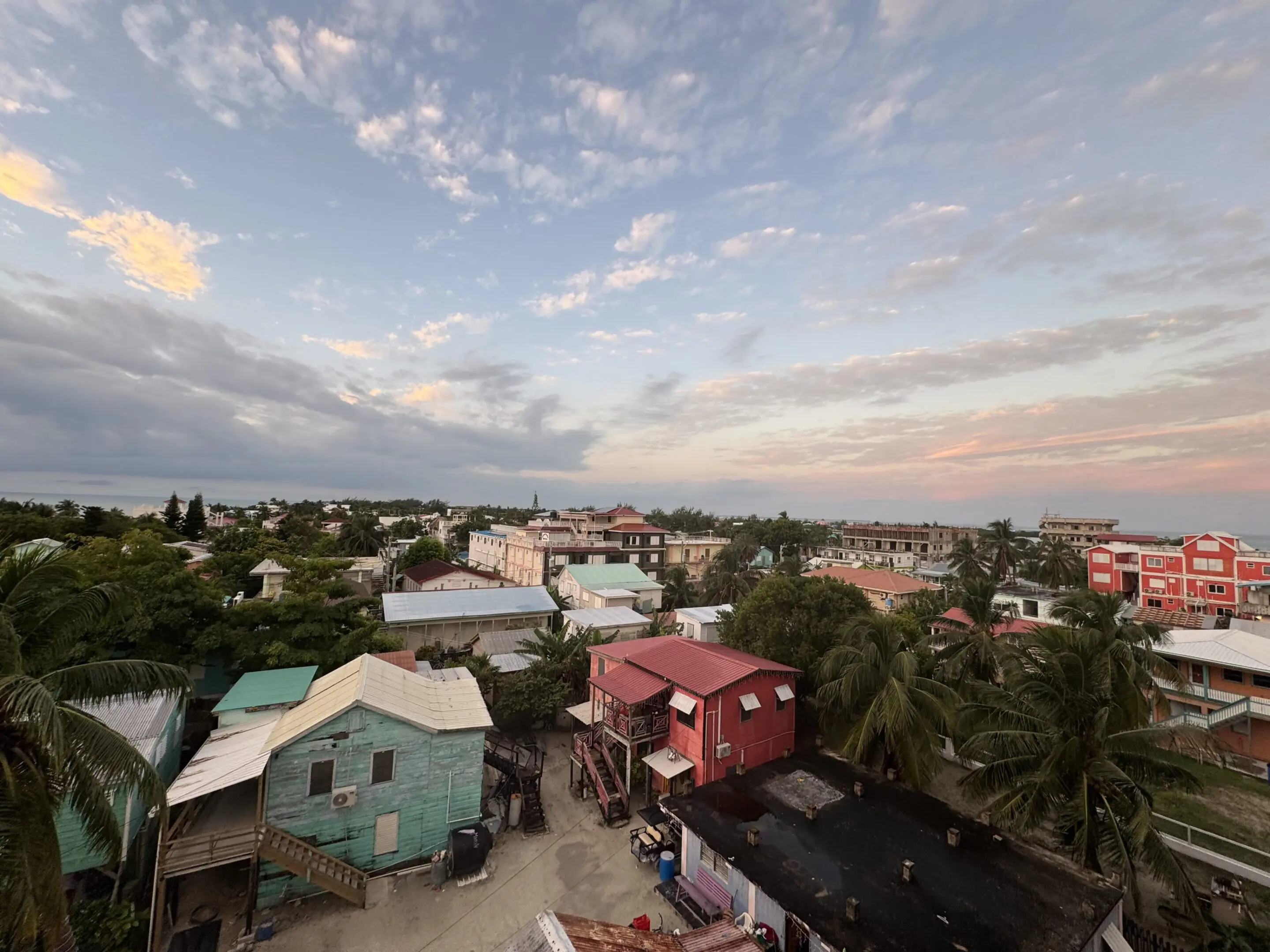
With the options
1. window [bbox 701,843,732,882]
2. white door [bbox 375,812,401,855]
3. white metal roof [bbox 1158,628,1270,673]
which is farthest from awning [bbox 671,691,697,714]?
white metal roof [bbox 1158,628,1270,673]

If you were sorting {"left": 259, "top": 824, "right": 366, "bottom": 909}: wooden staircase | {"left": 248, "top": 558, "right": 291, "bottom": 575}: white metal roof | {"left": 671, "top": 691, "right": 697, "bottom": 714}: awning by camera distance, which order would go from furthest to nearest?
{"left": 248, "top": 558, "right": 291, "bottom": 575}: white metal roof, {"left": 671, "top": 691, "right": 697, "bottom": 714}: awning, {"left": 259, "top": 824, "right": 366, "bottom": 909}: wooden staircase

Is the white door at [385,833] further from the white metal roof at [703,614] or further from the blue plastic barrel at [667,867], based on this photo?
the white metal roof at [703,614]

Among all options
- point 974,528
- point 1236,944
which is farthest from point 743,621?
point 974,528

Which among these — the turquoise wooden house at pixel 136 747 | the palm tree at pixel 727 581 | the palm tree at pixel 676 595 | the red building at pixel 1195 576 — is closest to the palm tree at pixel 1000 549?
the red building at pixel 1195 576

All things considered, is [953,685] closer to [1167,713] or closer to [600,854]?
[1167,713]

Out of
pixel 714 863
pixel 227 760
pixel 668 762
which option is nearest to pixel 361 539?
pixel 227 760

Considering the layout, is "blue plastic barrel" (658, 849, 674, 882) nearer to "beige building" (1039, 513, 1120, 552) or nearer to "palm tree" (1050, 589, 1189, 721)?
"palm tree" (1050, 589, 1189, 721)
